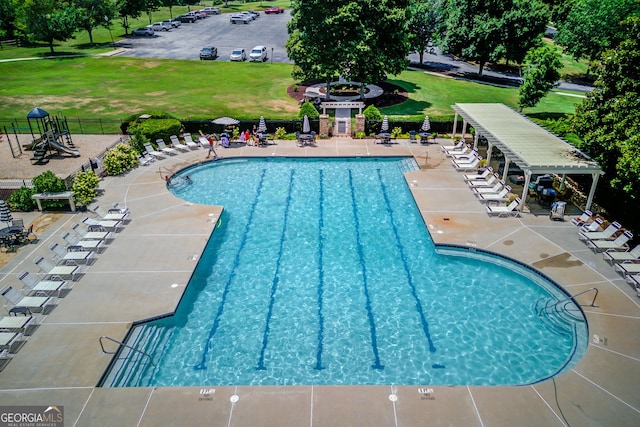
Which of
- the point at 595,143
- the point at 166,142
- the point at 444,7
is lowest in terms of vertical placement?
the point at 166,142

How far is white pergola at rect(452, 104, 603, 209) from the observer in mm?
22047

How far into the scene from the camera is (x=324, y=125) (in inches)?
1364

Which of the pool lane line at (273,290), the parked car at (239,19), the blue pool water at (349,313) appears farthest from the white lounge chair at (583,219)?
the parked car at (239,19)

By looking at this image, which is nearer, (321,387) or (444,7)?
(321,387)

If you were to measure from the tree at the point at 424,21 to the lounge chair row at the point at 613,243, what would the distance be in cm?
4250

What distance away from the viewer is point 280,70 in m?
56.8

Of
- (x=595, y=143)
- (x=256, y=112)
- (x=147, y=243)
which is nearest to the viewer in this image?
(x=147, y=243)

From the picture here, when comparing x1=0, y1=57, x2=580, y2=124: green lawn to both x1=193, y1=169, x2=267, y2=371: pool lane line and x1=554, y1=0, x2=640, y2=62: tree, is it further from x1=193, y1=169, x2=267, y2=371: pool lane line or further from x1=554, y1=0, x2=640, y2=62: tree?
x1=193, y1=169, x2=267, y2=371: pool lane line

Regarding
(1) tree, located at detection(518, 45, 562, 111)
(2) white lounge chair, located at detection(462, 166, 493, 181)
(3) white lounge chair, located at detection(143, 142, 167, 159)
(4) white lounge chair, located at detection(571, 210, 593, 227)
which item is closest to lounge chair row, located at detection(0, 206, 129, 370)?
(3) white lounge chair, located at detection(143, 142, 167, 159)

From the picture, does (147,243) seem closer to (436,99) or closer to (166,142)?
(166,142)

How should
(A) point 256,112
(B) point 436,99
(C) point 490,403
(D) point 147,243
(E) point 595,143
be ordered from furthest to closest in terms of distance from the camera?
(B) point 436,99 → (A) point 256,112 → (E) point 595,143 → (D) point 147,243 → (C) point 490,403

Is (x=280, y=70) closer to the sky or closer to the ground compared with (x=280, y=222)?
closer to the sky

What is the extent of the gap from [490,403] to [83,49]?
251ft

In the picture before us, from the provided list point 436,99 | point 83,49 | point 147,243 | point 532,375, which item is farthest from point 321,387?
point 83,49
